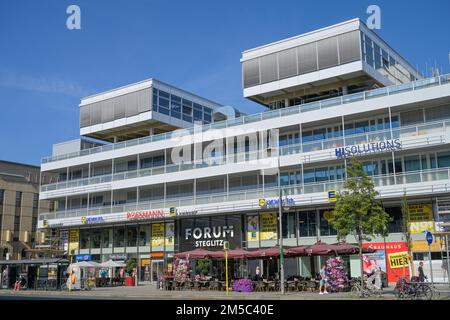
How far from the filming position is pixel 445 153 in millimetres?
35969

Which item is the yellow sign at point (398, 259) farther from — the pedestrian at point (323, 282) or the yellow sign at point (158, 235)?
the yellow sign at point (158, 235)

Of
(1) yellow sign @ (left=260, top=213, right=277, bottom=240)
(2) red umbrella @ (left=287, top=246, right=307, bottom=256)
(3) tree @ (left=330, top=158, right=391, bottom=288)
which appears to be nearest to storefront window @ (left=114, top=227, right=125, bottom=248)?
(1) yellow sign @ (left=260, top=213, right=277, bottom=240)

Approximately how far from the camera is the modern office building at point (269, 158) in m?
36.5

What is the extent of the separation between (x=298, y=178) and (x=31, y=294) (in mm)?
21457

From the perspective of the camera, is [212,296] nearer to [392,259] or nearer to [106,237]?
[392,259]

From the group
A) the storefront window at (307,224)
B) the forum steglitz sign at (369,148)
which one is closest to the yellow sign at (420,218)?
the forum steglitz sign at (369,148)

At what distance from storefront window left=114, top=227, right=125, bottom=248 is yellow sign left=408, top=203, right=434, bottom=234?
28.0 m

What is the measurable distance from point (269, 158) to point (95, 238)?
2249 centimetres

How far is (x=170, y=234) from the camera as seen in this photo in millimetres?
48375

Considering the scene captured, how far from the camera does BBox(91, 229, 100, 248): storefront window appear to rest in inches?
2129

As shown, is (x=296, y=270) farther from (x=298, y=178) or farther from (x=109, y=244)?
(x=109, y=244)

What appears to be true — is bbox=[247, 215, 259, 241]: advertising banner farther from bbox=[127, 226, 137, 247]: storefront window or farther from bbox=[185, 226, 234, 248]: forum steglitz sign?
bbox=[127, 226, 137, 247]: storefront window
